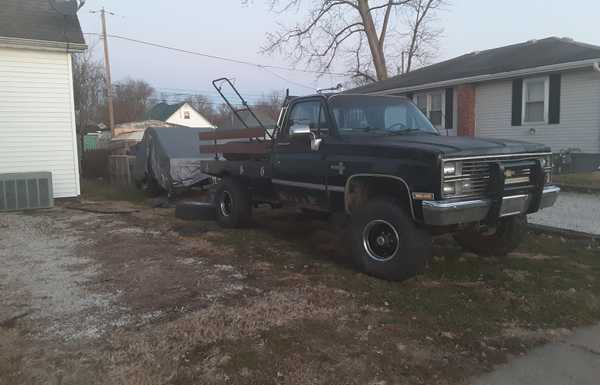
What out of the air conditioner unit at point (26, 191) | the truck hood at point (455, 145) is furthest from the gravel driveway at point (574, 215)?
the air conditioner unit at point (26, 191)

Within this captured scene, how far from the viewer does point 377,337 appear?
4.04 m

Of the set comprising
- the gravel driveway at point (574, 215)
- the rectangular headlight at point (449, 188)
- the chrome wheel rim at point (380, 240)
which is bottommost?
the gravel driveway at point (574, 215)

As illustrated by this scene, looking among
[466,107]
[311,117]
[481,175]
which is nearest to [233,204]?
[311,117]

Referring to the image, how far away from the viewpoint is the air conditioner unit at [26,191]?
1080 centimetres

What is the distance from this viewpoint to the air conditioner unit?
10.8 m

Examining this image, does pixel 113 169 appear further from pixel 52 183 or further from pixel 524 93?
pixel 524 93

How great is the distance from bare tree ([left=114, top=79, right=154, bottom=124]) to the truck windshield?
60240 mm

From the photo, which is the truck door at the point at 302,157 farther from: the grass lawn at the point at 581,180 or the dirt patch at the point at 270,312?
the grass lawn at the point at 581,180

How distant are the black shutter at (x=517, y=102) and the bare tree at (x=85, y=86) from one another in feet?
73.8

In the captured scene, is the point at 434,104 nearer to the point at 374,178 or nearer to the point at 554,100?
the point at 554,100

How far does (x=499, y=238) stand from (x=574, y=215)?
326cm

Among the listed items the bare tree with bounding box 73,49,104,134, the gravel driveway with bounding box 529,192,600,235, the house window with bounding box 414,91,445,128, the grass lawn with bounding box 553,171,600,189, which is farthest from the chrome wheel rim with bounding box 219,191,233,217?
the bare tree with bounding box 73,49,104,134

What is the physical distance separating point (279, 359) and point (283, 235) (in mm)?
4463

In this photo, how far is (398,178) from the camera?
5.20 m
